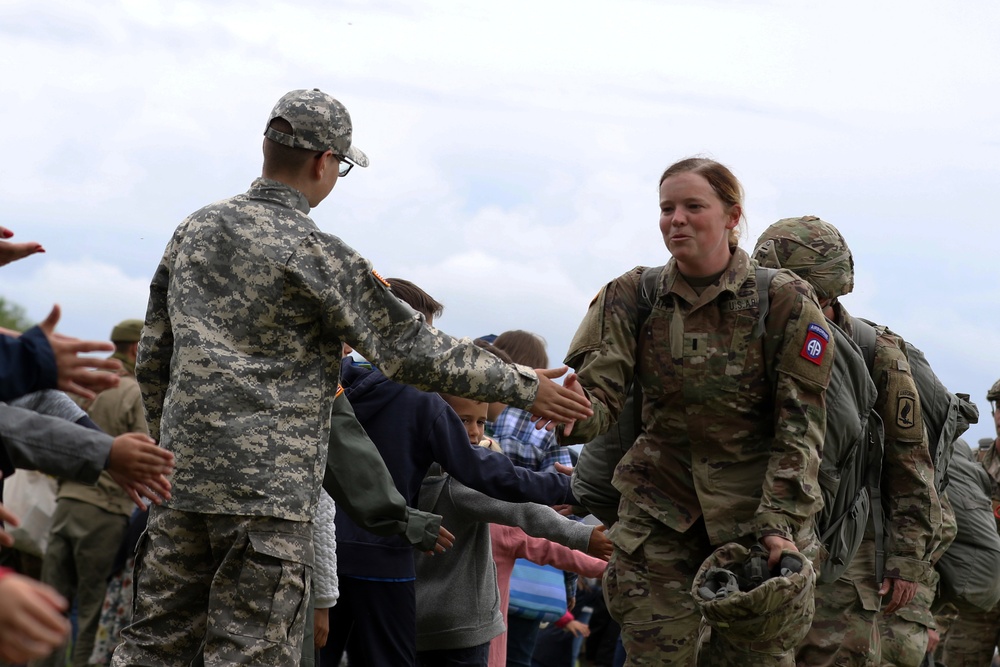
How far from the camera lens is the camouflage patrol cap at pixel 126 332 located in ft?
31.4

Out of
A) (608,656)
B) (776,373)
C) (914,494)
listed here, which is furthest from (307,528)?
(608,656)

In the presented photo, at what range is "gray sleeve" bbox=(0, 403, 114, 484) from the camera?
14.3 feet

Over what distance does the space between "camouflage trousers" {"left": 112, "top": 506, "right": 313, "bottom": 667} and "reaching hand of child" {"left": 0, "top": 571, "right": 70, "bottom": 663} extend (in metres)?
2.14

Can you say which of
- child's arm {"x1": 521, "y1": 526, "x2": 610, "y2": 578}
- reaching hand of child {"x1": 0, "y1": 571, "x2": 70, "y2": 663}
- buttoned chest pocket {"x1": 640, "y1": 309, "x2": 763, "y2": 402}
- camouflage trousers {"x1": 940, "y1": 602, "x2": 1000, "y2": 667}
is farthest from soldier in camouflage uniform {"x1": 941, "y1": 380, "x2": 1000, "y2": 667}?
reaching hand of child {"x1": 0, "y1": 571, "x2": 70, "y2": 663}

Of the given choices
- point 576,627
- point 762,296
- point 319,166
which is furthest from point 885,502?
point 319,166

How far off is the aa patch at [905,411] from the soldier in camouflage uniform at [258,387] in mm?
2341

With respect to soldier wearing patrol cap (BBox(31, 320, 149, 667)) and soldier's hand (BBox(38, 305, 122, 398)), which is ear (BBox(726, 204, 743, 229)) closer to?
soldier's hand (BBox(38, 305, 122, 398))

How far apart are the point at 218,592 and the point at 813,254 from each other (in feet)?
11.3

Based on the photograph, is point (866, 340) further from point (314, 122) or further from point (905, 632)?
point (314, 122)

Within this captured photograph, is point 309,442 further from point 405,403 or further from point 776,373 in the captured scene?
point 776,373

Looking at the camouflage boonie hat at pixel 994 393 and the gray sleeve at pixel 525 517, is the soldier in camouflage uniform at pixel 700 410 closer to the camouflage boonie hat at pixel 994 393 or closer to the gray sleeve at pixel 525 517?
the gray sleeve at pixel 525 517

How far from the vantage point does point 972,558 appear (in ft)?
27.1

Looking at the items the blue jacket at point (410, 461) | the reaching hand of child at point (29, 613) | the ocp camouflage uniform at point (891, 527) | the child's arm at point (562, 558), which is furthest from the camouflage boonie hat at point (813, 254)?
the reaching hand of child at point (29, 613)

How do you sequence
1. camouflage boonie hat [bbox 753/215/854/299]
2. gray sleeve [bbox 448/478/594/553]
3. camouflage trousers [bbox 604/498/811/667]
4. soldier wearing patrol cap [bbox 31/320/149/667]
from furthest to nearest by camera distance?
soldier wearing patrol cap [bbox 31/320/149/667] → camouflage boonie hat [bbox 753/215/854/299] → gray sleeve [bbox 448/478/594/553] → camouflage trousers [bbox 604/498/811/667]
